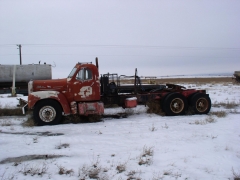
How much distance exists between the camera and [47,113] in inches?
359

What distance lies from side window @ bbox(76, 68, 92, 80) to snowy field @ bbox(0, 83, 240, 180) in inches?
76.2

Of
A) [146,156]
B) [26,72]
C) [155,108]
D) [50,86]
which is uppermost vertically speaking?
[26,72]

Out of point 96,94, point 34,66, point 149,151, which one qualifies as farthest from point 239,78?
point 149,151

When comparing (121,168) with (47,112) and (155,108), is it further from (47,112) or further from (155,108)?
(155,108)

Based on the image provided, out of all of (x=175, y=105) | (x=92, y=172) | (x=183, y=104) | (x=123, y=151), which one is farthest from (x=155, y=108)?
(x=92, y=172)

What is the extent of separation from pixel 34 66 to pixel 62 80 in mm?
10371

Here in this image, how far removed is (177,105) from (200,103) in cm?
113

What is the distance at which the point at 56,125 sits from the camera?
9.04m

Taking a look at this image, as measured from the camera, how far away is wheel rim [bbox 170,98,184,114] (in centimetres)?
1088

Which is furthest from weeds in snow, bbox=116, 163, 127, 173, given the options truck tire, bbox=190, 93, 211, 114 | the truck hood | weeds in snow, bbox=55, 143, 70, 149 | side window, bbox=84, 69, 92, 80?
truck tire, bbox=190, 93, 211, 114

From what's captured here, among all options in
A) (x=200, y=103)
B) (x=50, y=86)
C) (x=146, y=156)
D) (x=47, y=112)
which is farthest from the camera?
(x=200, y=103)

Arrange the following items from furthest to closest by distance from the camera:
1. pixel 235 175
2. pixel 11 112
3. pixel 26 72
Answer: pixel 26 72, pixel 11 112, pixel 235 175

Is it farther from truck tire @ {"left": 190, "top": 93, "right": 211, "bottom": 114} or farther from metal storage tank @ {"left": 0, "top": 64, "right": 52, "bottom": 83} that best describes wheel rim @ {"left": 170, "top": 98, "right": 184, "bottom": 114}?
metal storage tank @ {"left": 0, "top": 64, "right": 52, "bottom": 83}

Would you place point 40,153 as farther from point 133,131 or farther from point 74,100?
point 74,100
